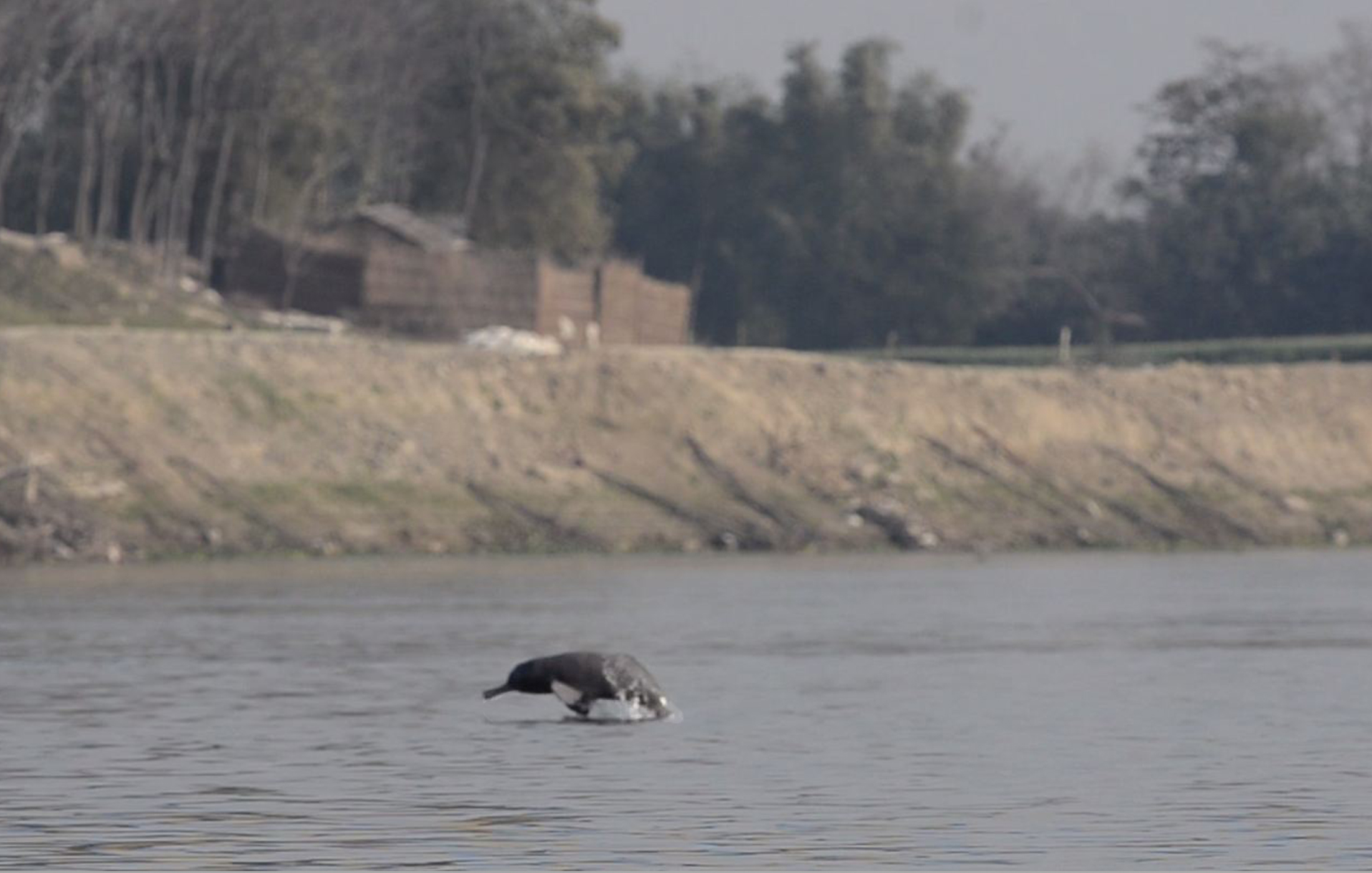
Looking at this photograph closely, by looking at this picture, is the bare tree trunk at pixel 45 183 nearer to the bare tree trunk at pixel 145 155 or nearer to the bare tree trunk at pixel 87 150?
the bare tree trunk at pixel 87 150

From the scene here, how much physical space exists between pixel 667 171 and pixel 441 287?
44909 mm

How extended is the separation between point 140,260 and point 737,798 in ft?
251

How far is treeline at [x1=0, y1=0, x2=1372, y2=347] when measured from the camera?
98.2 meters

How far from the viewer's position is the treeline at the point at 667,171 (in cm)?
9819

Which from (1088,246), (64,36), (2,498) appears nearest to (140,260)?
(64,36)

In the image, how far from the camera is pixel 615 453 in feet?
227

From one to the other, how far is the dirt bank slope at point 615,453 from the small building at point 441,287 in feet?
35.1

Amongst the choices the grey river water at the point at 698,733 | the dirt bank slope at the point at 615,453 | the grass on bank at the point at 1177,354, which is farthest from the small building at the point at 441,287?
the grey river water at the point at 698,733

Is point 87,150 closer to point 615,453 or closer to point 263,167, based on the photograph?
point 263,167

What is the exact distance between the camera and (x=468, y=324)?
87.5 m

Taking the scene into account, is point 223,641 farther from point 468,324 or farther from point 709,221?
point 709,221

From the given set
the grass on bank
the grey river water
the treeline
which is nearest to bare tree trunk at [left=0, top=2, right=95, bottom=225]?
the treeline

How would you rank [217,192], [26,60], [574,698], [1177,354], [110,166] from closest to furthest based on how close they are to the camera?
[574,698] < [26,60] < [217,192] < [110,166] < [1177,354]

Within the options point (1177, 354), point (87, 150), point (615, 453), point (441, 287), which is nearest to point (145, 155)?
point (87, 150)
